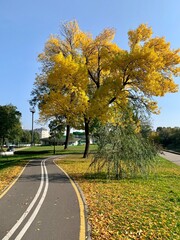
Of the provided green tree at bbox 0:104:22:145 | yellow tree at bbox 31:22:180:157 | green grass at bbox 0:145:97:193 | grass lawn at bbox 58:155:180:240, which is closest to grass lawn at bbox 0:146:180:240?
grass lawn at bbox 58:155:180:240

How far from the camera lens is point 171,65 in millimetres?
28719

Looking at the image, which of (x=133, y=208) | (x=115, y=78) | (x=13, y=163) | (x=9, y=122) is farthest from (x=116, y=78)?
(x=9, y=122)

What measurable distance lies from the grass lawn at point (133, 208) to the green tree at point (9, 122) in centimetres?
4952

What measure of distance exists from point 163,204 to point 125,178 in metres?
6.70

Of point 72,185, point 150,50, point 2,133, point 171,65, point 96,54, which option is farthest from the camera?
point 2,133

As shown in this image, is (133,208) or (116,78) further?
(116,78)

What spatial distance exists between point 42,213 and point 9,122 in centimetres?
5638

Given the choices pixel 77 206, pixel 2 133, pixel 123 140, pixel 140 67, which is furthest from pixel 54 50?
pixel 2 133

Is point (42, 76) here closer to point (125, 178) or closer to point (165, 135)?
point (125, 178)

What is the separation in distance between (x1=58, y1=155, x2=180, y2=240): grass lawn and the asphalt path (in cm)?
51

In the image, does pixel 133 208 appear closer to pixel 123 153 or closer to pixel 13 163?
pixel 123 153

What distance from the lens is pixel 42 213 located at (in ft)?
31.2

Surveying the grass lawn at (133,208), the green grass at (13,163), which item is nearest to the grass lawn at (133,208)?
the grass lawn at (133,208)

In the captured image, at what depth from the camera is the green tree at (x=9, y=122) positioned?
6342 cm
